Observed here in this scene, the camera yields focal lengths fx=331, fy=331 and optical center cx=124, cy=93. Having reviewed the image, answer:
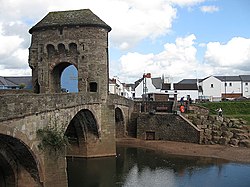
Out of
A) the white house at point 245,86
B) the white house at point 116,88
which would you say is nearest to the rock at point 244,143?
the white house at point 116,88

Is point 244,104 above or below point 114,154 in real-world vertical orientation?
above

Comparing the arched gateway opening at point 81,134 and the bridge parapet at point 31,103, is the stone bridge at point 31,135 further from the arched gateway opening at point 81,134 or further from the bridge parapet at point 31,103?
the arched gateway opening at point 81,134

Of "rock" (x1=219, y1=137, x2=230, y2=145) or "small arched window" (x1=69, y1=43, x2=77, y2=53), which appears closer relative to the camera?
"small arched window" (x1=69, y1=43, x2=77, y2=53)

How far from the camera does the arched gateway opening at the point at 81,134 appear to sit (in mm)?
25031

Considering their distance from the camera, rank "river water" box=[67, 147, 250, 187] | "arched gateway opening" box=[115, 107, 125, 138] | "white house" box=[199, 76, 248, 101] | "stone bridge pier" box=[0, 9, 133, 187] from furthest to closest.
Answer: "white house" box=[199, 76, 248, 101]
"arched gateway opening" box=[115, 107, 125, 138]
"stone bridge pier" box=[0, 9, 133, 187]
"river water" box=[67, 147, 250, 187]

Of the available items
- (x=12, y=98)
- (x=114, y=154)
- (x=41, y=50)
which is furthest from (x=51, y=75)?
(x=12, y=98)

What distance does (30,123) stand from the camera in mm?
13664

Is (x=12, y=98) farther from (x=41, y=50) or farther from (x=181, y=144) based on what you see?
Result: (x=181, y=144)

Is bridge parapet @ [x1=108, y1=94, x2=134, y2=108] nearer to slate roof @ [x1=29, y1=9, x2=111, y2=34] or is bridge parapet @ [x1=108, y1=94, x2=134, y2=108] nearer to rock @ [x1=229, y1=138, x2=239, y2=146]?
slate roof @ [x1=29, y1=9, x2=111, y2=34]

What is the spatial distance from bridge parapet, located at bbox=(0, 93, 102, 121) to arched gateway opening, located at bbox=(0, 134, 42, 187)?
1807 mm

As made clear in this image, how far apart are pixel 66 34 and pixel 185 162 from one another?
1306 centimetres

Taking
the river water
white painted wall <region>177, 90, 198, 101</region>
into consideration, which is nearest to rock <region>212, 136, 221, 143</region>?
the river water

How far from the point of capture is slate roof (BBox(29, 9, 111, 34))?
2450cm

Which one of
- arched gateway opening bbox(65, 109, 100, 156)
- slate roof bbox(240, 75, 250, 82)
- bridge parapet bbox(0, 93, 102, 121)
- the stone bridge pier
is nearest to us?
bridge parapet bbox(0, 93, 102, 121)
